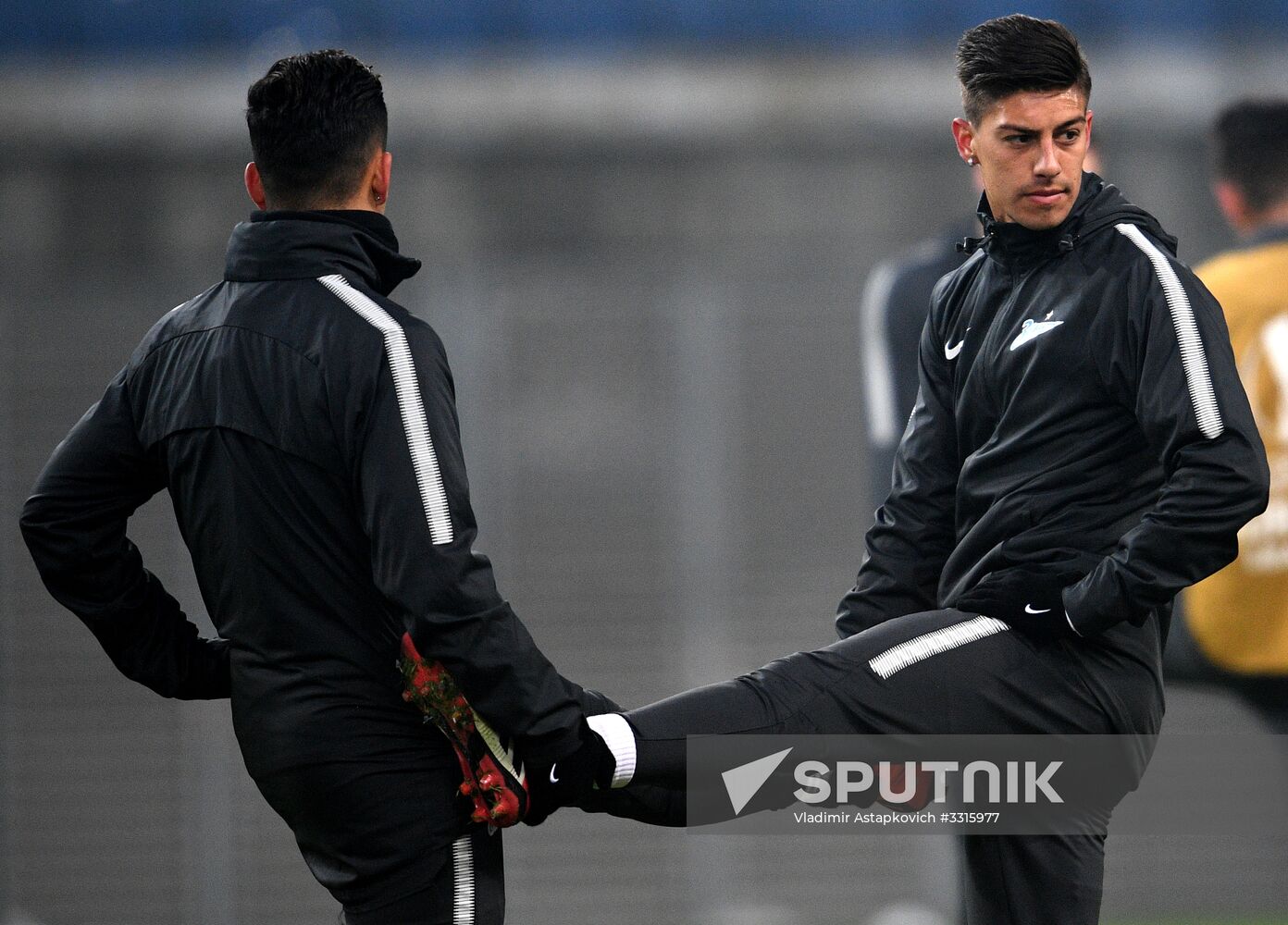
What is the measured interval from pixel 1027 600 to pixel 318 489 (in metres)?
1.27

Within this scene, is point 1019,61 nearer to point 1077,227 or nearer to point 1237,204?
point 1077,227

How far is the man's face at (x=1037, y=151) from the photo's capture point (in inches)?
115

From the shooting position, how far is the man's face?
115 inches

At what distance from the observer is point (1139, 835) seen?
663 centimetres

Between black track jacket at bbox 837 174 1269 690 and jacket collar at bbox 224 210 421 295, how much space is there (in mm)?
1158

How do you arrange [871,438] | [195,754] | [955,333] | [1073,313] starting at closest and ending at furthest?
[1073,313] < [955,333] < [871,438] < [195,754]

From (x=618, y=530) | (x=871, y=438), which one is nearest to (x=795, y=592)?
(x=618, y=530)

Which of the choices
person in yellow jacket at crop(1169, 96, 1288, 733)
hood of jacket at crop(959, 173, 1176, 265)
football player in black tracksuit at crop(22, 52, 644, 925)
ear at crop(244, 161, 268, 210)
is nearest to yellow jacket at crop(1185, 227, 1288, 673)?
person in yellow jacket at crop(1169, 96, 1288, 733)

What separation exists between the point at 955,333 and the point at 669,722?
38.1 inches

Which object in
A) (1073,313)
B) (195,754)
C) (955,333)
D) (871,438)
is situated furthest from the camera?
(195,754)

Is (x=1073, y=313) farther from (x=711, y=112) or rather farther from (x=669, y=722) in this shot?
(x=711, y=112)

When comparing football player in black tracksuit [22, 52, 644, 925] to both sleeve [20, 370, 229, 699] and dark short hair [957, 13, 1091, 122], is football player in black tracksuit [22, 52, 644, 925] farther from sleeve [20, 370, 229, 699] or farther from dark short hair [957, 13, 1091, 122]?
dark short hair [957, 13, 1091, 122]

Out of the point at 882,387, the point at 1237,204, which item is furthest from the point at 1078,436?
the point at 1237,204

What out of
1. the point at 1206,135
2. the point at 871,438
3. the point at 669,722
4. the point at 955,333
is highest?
the point at 1206,135
